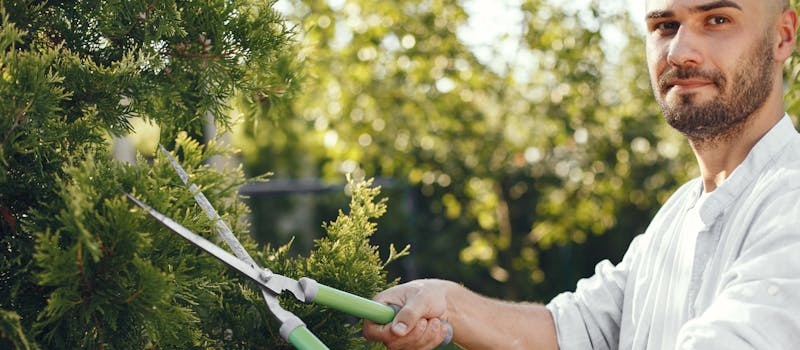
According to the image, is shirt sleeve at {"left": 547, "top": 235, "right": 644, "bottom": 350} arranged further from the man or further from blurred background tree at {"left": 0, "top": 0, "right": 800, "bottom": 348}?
blurred background tree at {"left": 0, "top": 0, "right": 800, "bottom": 348}

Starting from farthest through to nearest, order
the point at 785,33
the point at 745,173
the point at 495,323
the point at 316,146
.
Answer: the point at 316,146
the point at 495,323
the point at 785,33
the point at 745,173

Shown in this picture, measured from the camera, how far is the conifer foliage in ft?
5.52

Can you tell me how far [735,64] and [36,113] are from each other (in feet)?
4.61

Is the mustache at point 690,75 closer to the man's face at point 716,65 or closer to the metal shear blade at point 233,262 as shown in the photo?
the man's face at point 716,65

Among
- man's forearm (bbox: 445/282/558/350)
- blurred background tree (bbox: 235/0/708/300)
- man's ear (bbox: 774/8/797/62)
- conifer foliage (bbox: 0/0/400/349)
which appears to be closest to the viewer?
conifer foliage (bbox: 0/0/400/349)

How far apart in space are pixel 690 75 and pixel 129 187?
118 cm

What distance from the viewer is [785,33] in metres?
2.22

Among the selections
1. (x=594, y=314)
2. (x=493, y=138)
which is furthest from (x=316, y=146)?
(x=594, y=314)

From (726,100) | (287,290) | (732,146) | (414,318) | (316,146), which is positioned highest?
(726,100)

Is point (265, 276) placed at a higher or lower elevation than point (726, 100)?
lower

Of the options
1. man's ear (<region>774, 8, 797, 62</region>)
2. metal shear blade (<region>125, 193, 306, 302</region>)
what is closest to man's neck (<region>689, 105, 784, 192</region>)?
man's ear (<region>774, 8, 797, 62</region>)

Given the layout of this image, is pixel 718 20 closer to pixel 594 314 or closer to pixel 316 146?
pixel 594 314

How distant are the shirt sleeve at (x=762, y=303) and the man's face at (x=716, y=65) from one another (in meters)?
0.34

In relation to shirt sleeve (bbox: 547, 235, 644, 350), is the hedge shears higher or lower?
higher
